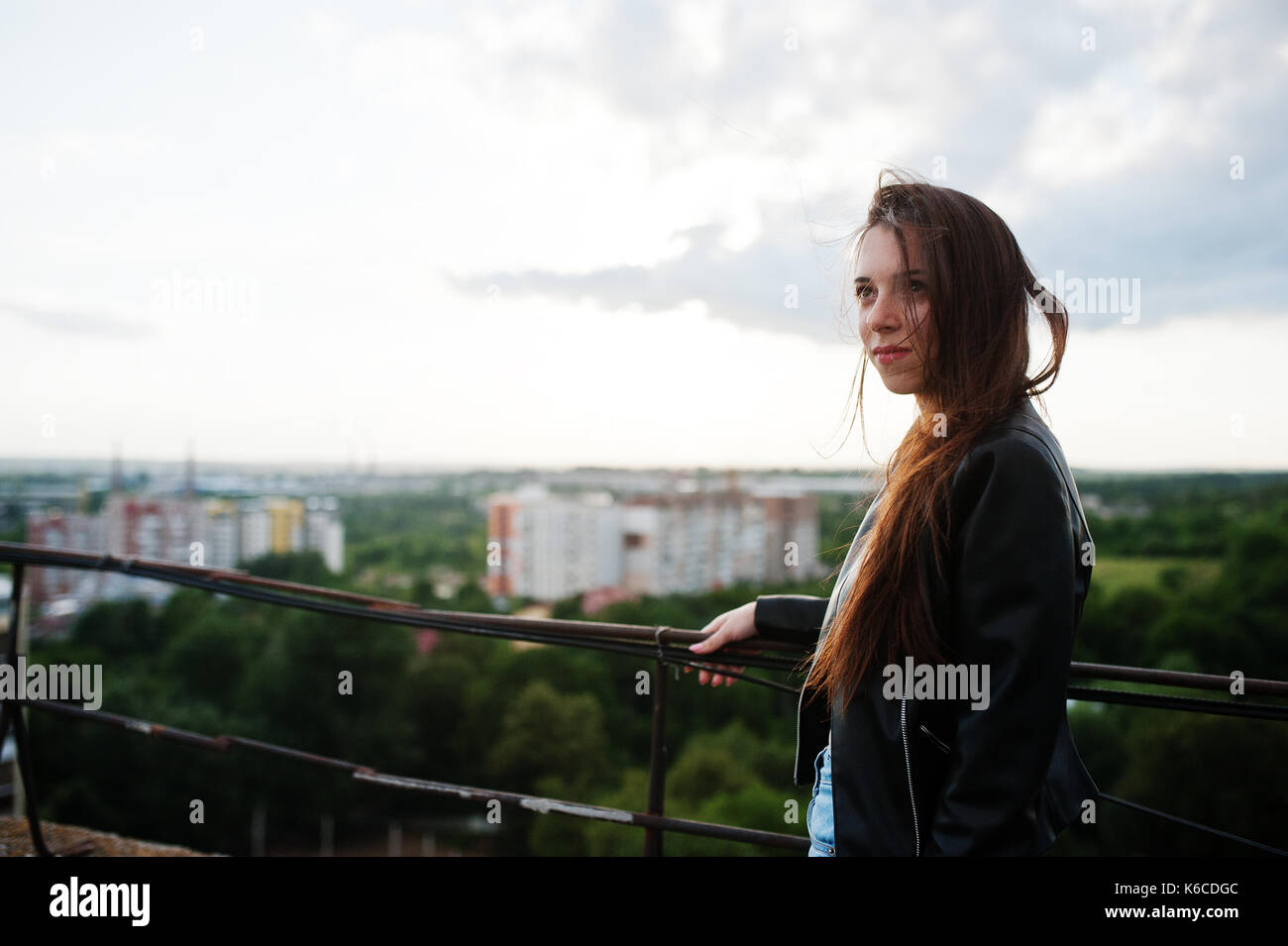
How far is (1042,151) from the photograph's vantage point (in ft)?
115

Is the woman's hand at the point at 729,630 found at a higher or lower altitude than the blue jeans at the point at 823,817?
higher

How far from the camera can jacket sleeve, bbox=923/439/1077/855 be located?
955 millimetres

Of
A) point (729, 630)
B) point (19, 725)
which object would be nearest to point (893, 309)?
point (729, 630)

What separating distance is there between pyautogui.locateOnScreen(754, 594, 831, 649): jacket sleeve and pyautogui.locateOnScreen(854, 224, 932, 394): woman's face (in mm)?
412

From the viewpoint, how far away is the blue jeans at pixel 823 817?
1.15 meters

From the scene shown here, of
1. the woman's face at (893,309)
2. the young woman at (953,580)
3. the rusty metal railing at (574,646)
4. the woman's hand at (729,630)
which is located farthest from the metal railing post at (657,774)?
the woman's face at (893,309)

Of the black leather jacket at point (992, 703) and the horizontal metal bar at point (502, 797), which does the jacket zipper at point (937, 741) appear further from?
the horizontal metal bar at point (502, 797)

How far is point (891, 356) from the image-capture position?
1.20m

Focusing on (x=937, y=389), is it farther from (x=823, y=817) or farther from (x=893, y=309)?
(x=823, y=817)

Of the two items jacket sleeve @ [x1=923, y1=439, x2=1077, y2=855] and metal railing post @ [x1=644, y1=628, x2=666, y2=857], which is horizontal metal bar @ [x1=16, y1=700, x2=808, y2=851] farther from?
jacket sleeve @ [x1=923, y1=439, x2=1077, y2=855]

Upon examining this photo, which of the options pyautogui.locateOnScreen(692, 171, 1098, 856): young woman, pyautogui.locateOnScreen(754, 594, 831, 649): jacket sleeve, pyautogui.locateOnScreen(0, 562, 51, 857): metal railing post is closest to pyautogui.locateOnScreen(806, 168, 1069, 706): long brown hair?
pyautogui.locateOnScreen(692, 171, 1098, 856): young woman

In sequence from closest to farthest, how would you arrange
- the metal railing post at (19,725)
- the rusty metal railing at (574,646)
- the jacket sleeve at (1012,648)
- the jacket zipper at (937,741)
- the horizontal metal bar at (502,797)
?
1. the jacket sleeve at (1012,648)
2. the jacket zipper at (937,741)
3. the rusty metal railing at (574,646)
4. the horizontal metal bar at (502,797)
5. the metal railing post at (19,725)
